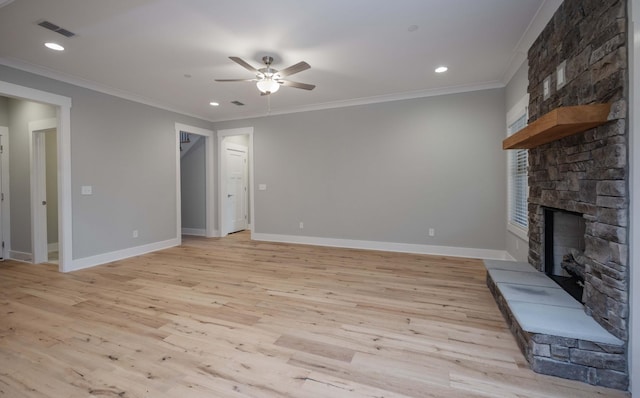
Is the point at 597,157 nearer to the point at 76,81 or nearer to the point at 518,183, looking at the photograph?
the point at 518,183

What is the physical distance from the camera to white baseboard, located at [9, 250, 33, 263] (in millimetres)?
4410

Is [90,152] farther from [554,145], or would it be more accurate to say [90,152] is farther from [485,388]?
[554,145]

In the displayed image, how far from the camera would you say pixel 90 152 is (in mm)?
4121

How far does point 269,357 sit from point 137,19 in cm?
309

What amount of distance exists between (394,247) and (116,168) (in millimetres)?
4823

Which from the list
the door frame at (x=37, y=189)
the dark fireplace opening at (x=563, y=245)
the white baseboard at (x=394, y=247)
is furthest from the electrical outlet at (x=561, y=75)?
the door frame at (x=37, y=189)

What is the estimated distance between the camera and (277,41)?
9.71 feet

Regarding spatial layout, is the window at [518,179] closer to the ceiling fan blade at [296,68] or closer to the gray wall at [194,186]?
the ceiling fan blade at [296,68]

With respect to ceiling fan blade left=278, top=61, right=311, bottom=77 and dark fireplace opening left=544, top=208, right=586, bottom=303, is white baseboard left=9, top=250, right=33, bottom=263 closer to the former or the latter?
ceiling fan blade left=278, top=61, right=311, bottom=77

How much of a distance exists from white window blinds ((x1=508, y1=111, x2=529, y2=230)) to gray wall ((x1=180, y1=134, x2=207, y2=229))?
6033 mm

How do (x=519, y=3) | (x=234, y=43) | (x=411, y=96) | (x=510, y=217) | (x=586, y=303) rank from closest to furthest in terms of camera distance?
1. (x=586, y=303)
2. (x=519, y=3)
3. (x=234, y=43)
4. (x=510, y=217)
5. (x=411, y=96)

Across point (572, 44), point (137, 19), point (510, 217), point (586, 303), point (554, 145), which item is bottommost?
point (586, 303)

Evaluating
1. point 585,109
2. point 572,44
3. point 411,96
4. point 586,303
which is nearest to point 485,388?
point 586,303

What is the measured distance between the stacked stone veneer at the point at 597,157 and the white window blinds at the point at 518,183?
125cm
